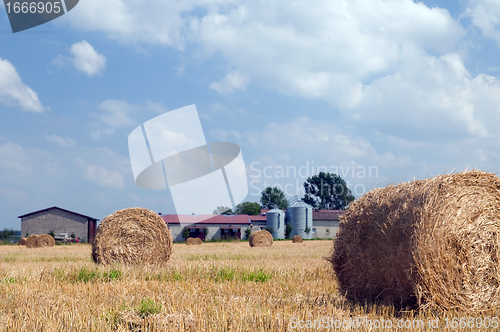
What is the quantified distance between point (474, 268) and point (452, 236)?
616 millimetres

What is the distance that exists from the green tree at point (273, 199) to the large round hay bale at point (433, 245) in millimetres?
94344

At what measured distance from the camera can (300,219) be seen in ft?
209

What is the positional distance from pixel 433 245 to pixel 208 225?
56.8 metres

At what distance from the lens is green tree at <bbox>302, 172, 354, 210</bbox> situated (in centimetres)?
9688

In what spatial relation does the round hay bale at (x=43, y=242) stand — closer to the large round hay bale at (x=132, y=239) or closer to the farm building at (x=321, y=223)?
the large round hay bale at (x=132, y=239)

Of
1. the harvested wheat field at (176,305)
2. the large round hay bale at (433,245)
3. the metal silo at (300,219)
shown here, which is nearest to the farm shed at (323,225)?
the metal silo at (300,219)

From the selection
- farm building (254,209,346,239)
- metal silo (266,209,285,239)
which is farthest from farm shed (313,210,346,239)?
metal silo (266,209,285,239)

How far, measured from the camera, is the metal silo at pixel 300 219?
63.2 m

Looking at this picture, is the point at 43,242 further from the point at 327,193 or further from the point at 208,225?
the point at 327,193


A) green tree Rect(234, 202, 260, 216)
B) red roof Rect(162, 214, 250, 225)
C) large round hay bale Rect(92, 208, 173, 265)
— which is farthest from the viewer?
green tree Rect(234, 202, 260, 216)

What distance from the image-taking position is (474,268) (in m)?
6.12

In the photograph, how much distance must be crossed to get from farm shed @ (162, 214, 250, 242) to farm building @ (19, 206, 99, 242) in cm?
1180

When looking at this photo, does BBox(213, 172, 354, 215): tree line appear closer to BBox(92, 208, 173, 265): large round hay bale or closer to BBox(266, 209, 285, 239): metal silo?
BBox(266, 209, 285, 239): metal silo

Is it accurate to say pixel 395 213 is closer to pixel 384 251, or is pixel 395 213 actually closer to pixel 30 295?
pixel 384 251
